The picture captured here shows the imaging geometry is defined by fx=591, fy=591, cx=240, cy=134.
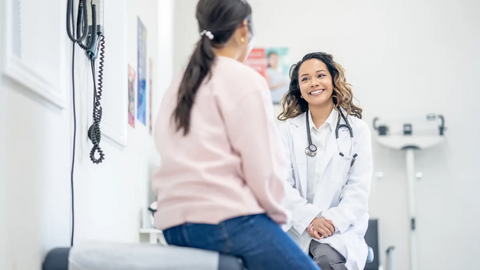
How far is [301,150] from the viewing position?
2.33 m

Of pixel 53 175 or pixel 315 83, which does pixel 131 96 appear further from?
pixel 53 175

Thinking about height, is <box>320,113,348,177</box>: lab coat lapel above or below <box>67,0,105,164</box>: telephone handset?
below

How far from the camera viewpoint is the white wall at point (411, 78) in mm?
4949

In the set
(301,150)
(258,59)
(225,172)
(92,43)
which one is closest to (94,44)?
(92,43)

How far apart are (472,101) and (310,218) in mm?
3434

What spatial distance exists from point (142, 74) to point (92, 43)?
1696mm

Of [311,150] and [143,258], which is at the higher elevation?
[311,150]

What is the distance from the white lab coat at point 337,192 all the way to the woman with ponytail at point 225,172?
0.78 m

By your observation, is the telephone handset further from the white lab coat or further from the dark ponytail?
the white lab coat

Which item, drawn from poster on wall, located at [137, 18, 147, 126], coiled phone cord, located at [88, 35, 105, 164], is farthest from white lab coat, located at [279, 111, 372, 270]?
poster on wall, located at [137, 18, 147, 126]

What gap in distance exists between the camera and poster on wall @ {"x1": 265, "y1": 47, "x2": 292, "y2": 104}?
5.17 meters

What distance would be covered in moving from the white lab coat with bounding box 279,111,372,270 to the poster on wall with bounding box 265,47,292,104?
279 cm

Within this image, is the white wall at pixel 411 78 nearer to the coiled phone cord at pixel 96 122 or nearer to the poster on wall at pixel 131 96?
the poster on wall at pixel 131 96

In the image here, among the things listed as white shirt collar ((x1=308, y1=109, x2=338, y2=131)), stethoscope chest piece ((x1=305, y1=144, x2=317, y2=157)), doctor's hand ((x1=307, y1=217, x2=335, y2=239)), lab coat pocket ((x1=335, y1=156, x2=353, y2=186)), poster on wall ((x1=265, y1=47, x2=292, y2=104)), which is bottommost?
doctor's hand ((x1=307, y1=217, x2=335, y2=239))
